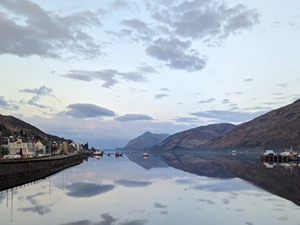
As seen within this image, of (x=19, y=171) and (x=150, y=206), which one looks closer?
(x=150, y=206)

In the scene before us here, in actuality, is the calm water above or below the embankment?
below

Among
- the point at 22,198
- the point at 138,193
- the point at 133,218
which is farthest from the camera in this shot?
the point at 138,193

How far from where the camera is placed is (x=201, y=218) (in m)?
27.7

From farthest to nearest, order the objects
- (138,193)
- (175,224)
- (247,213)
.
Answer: (138,193)
(247,213)
(175,224)

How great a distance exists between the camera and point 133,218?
2727 cm

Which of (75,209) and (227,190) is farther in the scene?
(227,190)

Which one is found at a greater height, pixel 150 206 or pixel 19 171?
pixel 19 171

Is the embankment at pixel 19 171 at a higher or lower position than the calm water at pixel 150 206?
higher

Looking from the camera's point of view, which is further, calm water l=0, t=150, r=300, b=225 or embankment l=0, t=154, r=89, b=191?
embankment l=0, t=154, r=89, b=191

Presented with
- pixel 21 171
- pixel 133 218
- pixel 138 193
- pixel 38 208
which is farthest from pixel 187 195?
pixel 21 171

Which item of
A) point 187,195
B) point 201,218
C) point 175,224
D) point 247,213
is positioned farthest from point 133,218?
point 187,195

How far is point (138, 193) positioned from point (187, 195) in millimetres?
6509

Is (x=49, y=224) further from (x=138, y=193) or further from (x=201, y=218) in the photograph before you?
(x=138, y=193)

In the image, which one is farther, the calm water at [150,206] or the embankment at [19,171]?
the embankment at [19,171]
